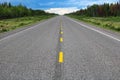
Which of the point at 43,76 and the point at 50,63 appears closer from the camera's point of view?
the point at 43,76

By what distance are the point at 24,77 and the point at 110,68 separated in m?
2.48

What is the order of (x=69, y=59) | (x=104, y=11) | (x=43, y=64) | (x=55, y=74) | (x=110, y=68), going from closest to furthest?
(x=55, y=74)
(x=110, y=68)
(x=43, y=64)
(x=69, y=59)
(x=104, y=11)

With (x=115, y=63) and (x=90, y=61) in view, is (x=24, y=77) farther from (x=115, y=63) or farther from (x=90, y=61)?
(x=115, y=63)

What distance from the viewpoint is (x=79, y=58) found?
274 inches

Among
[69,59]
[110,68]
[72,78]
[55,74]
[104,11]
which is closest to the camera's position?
[72,78]

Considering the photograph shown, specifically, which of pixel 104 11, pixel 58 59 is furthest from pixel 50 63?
pixel 104 11

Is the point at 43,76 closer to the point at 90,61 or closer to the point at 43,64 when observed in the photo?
the point at 43,64

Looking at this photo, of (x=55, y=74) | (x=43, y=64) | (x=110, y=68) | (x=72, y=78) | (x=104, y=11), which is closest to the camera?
(x=72, y=78)

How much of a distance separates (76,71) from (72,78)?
609 millimetres

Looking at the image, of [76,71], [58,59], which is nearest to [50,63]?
[58,59]

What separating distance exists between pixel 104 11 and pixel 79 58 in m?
141

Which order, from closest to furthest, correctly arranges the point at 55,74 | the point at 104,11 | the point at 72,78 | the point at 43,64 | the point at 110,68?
the point at 72,78
the point at 55,74
the point at 110,68
the point at 43,64
the point at 104,11

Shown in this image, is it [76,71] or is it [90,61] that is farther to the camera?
[90,61]

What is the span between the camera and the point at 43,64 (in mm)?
6137
